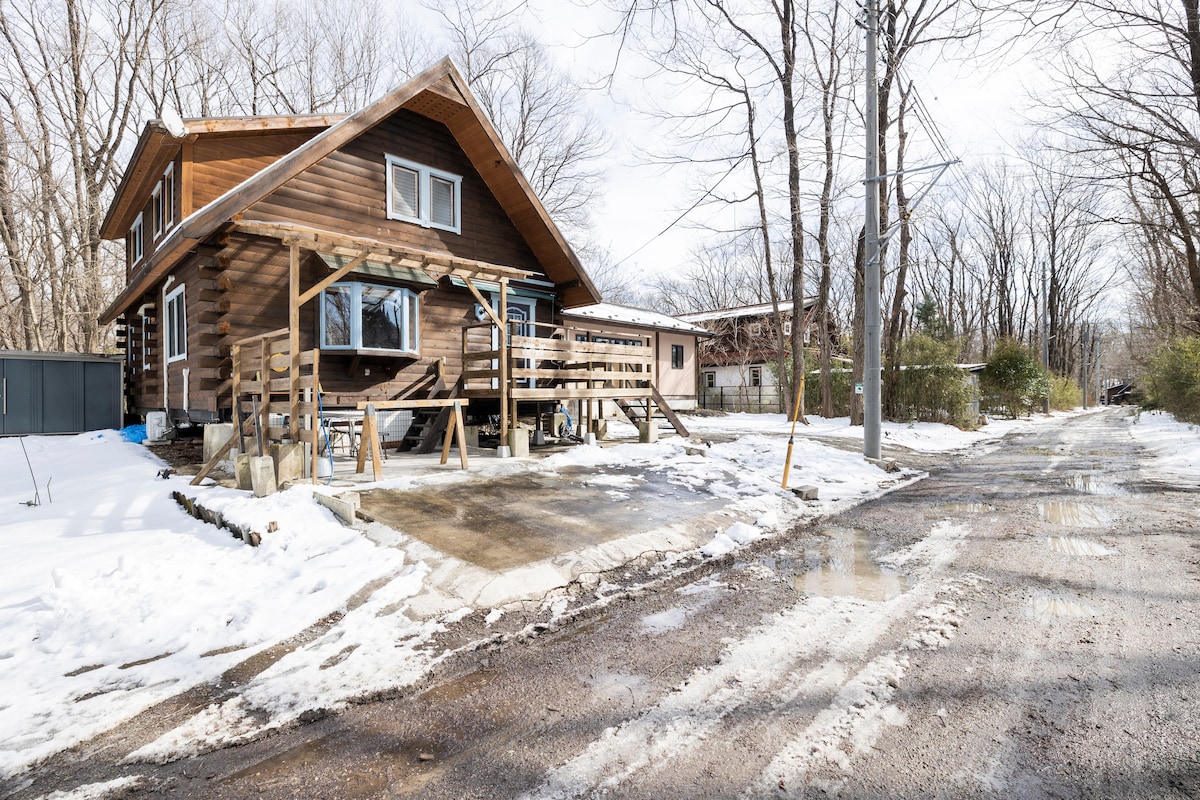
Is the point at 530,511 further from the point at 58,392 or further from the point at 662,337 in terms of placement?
the point at 662,337

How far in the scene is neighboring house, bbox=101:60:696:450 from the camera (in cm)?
922

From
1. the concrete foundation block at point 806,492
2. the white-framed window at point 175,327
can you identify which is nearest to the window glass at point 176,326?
the white-framed window at point 175,327

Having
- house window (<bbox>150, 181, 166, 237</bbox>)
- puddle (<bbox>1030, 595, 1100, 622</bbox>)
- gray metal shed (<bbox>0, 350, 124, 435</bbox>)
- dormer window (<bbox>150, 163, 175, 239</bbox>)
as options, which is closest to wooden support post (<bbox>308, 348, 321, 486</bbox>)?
puddle (<bbox>1030, 595, 1100, 622</bbox>)

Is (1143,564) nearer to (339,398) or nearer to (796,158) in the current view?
(339,398)

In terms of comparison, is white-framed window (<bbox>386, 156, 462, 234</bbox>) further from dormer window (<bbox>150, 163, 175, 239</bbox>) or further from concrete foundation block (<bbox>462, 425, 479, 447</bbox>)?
concrete foundation block (<bbox>462, 425, 479, 447</bbox>)

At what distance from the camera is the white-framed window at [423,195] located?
36.9 ft

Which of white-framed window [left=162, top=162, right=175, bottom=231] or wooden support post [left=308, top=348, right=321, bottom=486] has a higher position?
white-framed window [left=162, top=162, right=175, bottom=231]

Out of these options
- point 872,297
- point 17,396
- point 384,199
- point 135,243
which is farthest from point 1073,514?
point 135,243

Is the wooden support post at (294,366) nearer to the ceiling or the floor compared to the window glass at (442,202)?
nearer to the floor

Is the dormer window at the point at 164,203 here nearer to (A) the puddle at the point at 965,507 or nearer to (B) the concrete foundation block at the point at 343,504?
(B) the concrete foundation block at the point at 343,504

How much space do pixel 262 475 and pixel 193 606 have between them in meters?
2.53

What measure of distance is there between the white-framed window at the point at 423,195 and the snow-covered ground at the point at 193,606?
6361mm

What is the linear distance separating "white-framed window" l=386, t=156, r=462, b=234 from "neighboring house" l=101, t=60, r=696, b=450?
0.10ft

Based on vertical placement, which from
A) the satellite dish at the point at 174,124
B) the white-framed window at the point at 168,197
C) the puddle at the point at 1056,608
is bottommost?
the puddle at the point at 1056,608
